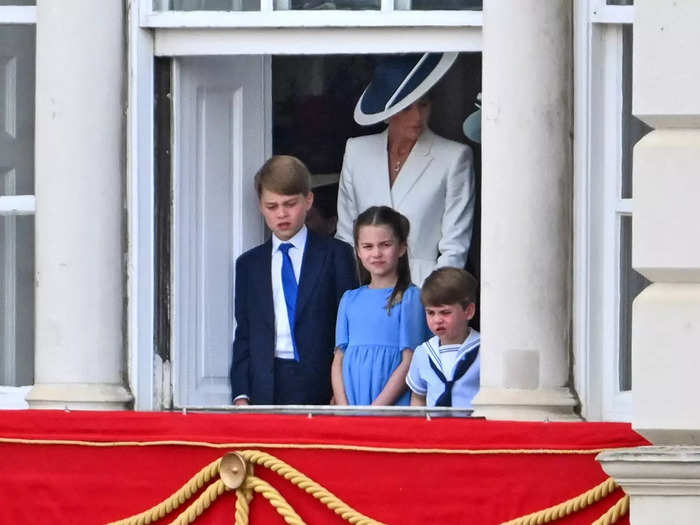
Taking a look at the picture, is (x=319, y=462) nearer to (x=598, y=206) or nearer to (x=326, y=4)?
(x=598, y=206)

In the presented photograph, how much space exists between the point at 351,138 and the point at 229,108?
2.07ft

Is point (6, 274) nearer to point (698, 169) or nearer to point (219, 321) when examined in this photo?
point (219, 321)

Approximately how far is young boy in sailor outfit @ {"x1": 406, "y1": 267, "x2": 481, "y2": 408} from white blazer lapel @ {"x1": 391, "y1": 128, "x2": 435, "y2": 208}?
647mm

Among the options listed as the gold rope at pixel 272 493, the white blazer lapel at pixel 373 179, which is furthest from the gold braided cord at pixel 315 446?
the white blazer lapel at pixel 373 179

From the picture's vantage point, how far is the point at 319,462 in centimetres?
1065

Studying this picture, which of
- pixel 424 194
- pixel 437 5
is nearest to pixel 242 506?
pixel 424 194

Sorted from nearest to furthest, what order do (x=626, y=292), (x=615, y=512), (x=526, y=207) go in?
(x=615, y=512) → (x=526, y=207) → (x=626, y=292)

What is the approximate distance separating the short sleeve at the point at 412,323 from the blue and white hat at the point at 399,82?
2.92ft

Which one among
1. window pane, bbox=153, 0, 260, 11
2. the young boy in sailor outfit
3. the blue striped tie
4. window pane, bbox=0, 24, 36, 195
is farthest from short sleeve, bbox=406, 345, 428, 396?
window pane, bbox=0, 24, 36, 195

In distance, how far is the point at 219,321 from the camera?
11648 millimetres

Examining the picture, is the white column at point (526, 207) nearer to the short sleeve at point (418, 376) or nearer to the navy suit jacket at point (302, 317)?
the short sleeve at point (418, 376)

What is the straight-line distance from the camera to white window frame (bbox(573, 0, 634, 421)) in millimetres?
10766

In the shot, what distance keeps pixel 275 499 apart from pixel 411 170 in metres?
1.73

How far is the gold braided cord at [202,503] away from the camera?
421 inches
